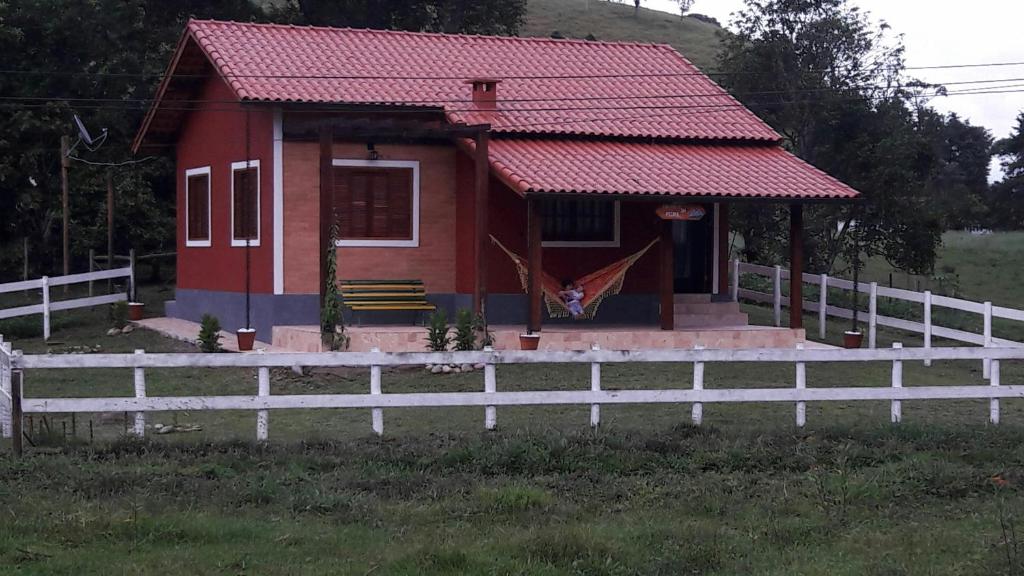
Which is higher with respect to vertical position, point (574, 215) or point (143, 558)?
point (574, 215)

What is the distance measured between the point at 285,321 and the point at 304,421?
6.96 m

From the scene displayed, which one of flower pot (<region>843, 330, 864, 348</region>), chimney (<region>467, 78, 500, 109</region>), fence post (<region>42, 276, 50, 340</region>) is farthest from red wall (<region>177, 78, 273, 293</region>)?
flower pot (<region>843, 330, 864, 348</region>)

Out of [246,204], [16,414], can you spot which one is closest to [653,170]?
[246,204]

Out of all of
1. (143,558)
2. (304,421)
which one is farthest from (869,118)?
(143,558)

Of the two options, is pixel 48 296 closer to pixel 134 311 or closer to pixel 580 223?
pixel 134 311

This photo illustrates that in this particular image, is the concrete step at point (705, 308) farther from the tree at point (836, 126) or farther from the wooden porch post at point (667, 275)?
the tree at point (836, 126)

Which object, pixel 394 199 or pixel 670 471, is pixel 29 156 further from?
pixel 670 471

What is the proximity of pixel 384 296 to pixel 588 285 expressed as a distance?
3288 mm

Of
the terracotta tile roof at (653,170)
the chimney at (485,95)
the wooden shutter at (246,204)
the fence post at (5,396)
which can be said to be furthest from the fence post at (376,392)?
the chimney at (485,95)

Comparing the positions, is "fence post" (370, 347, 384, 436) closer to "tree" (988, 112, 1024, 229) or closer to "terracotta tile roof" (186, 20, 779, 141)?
"terracotta tile roof" (186, 20, 779, 141)

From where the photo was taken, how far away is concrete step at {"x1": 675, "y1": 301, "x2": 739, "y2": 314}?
21.8 meters

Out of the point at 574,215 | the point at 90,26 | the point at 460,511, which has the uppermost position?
the point at 90,26

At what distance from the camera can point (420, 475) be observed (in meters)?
9.85

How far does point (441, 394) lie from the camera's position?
1152 centimetres
